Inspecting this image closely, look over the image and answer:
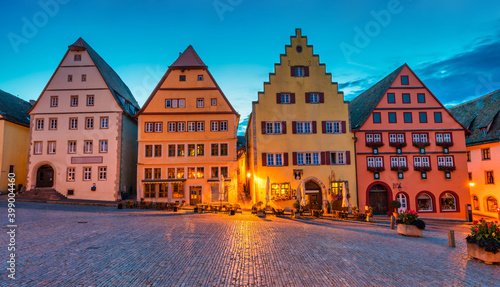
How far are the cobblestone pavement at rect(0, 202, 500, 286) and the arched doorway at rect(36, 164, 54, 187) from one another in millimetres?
20084

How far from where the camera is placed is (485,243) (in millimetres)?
11141

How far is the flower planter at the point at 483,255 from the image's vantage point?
1105 centimetres

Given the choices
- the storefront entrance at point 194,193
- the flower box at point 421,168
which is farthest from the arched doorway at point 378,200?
the storefront entrance at point 194,193

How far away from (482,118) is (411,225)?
2876 cm

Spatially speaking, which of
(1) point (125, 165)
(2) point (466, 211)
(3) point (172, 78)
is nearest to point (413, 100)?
(2) point (466, 211)

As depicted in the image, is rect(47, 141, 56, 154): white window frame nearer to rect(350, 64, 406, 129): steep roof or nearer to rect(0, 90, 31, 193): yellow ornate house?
rect(0, 90, 31, 193): yellow ornate house

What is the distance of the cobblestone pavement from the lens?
28.1 feet

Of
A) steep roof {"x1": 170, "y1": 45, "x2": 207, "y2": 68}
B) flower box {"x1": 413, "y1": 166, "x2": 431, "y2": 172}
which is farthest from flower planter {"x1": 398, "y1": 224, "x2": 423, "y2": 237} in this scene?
steep roof {"x1": 170, "y1": 45, "x2": 207, "y2": 68}

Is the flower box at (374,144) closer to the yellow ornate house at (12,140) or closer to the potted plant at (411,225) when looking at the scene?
the potted plant at (411,225)

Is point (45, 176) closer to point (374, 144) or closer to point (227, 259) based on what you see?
point (227, 259)

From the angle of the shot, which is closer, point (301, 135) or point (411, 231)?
point (411, 231)

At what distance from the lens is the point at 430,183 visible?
30906mm

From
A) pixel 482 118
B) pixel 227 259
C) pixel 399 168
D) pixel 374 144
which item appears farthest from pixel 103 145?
pixel 482 118

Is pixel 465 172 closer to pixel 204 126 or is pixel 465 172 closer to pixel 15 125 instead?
pixel 204 126
